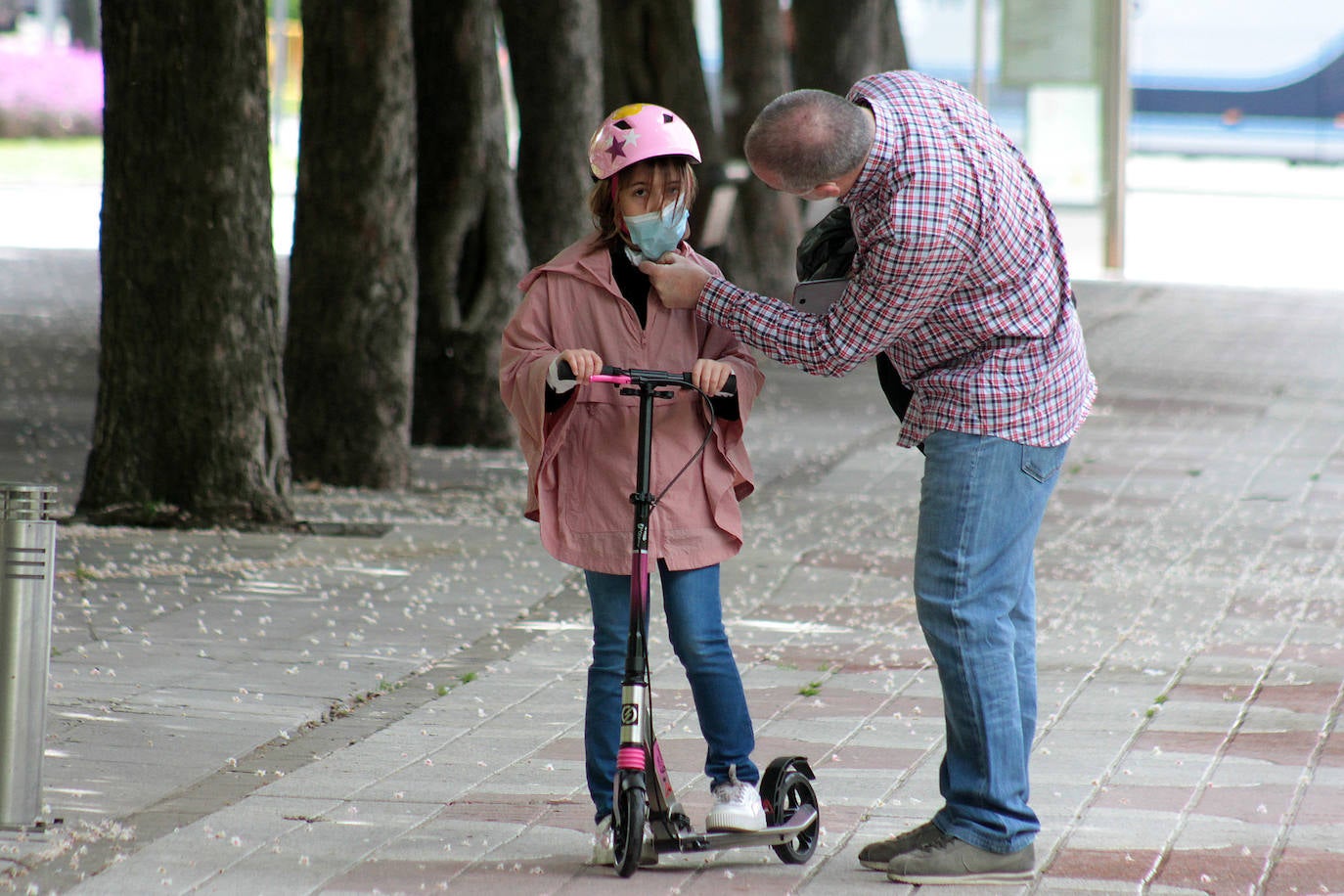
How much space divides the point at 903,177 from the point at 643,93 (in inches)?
544

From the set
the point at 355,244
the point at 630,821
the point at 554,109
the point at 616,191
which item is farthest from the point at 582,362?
the point at 554,109

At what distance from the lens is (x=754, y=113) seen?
19.1m

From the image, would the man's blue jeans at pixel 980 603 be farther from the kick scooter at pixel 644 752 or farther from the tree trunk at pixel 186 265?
the tree trunk at pixel 186 265

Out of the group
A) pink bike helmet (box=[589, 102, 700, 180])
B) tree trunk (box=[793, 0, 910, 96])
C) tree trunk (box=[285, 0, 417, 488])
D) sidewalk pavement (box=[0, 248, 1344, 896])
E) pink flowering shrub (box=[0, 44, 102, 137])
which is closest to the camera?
pink bike helmet (box=[589, 102, 700, 180])

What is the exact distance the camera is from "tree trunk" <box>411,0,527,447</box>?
36.6 feet

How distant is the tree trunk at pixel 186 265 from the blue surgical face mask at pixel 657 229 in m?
4.66

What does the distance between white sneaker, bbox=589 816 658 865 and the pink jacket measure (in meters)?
0.59

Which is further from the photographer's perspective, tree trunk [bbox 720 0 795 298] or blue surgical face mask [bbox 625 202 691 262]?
tree trunk [bbox 720 0 795 298]

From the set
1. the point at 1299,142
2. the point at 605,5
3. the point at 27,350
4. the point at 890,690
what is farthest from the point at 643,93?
the point at 1299,142

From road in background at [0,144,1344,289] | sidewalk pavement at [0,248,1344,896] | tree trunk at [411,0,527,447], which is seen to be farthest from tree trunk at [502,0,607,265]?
road in background at [0,144,1344,289]

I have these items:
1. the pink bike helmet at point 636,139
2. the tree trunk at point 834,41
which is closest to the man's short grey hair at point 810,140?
the pink bike helmet at point 636,139

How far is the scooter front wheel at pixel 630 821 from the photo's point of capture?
4.21 m

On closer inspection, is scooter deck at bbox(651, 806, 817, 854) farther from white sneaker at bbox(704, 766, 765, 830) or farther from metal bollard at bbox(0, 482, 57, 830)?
metal bollard at bbox(0, 482, 57, 830)

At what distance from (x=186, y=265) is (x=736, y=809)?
16.7 ft
